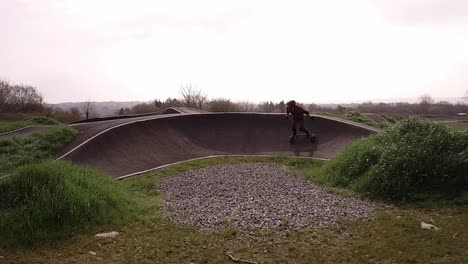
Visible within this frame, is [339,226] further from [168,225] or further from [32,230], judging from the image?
[32,230]

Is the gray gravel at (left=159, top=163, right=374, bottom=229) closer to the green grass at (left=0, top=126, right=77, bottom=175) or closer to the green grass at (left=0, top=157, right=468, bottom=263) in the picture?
the green grass at (left=0, top=157, right=468, bottom=263)

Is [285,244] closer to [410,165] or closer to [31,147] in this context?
[410,165]

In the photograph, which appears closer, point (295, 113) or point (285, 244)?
point (285, 244)

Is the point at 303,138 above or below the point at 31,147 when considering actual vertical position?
below

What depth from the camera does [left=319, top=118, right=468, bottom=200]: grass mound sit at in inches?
263

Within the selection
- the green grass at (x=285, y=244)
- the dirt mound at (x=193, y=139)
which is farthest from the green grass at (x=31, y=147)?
the green grass at (x=285, y=244)

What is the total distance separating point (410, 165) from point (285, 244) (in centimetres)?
345

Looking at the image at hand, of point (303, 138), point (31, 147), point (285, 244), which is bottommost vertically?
point (285, 244)

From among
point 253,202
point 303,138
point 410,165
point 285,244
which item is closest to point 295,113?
point 303,138

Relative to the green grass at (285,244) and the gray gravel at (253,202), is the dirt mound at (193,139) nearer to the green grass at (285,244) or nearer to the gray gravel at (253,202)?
the gray gravel at (253,202)

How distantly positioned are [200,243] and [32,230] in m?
2.23

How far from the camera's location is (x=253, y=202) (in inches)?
264

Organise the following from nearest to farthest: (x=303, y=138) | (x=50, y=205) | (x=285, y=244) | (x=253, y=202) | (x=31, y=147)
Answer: (x=285, y=244) → (x=50, y=205) → (x=253, y=202) → (x=31, y=147) → (x=303, y=138)

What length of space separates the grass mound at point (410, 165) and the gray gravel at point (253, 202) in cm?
65
